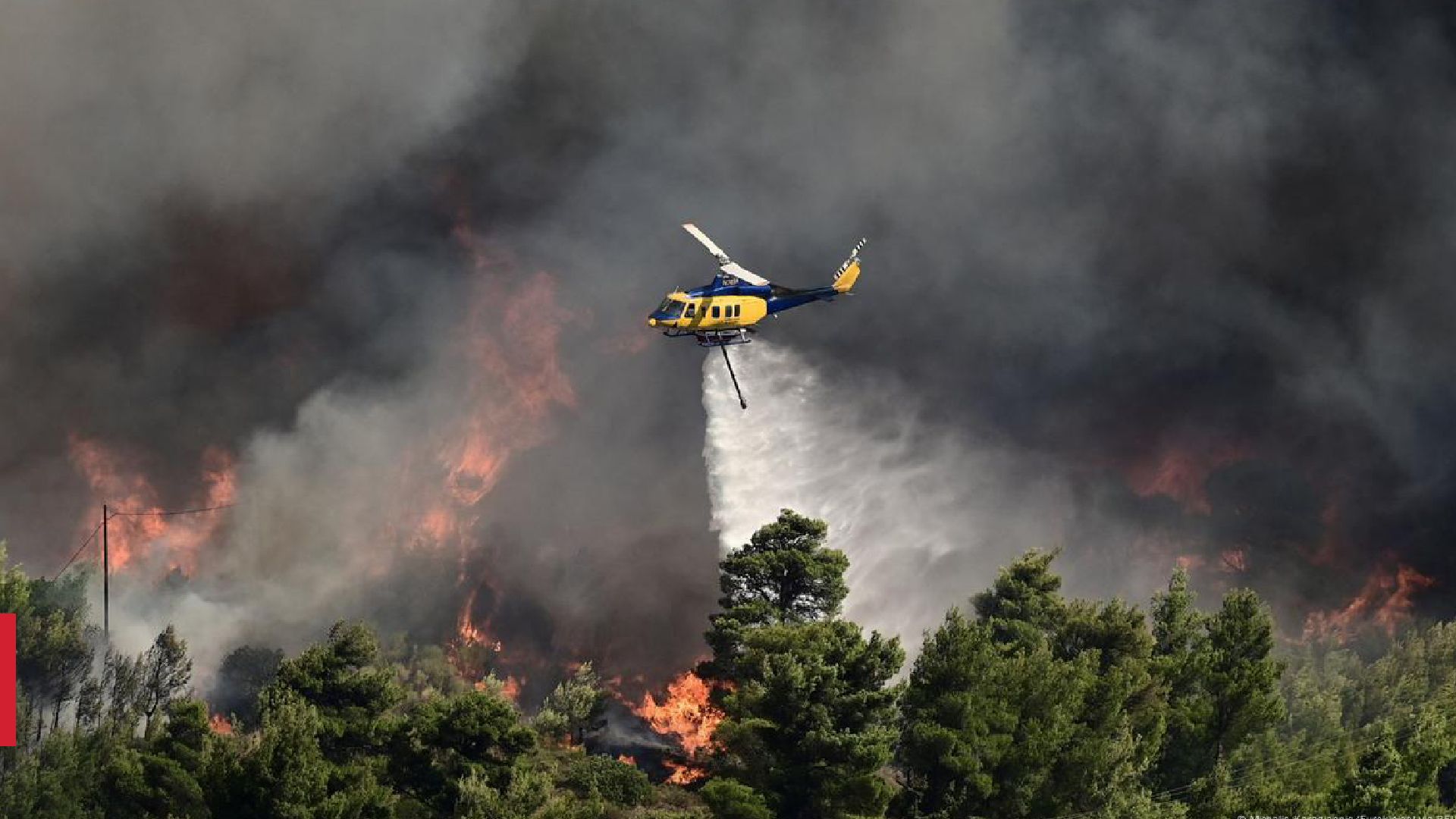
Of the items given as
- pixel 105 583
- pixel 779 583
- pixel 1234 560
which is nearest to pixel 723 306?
pixel 779 583

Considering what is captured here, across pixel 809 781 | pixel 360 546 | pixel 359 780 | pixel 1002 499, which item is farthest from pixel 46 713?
pixel 1002 499

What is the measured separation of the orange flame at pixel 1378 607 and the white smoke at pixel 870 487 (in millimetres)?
26748

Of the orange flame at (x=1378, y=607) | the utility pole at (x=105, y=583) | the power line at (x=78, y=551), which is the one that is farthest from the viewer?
the power line at (x=78, y=551)

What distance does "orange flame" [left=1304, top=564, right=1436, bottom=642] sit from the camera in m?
190

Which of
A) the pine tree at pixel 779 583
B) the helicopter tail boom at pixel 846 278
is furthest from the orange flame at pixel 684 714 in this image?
the helicopter tail boom at pixel 846 278

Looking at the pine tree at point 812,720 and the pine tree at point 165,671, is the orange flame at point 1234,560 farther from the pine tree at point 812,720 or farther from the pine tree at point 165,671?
the pine tree at point 165,671

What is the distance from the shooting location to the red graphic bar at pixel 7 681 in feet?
453

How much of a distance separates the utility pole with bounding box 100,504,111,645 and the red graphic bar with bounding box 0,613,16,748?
585 inches

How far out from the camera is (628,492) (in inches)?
7643

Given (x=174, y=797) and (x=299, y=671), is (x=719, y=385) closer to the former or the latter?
(x=299, y=671)

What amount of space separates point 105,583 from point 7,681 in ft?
119

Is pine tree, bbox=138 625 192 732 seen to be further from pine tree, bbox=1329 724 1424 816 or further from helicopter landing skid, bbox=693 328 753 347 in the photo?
pine tree, bbox=1329 724 1424 816

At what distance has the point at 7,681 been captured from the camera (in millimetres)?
148125

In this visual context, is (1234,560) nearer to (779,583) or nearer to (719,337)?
(779,583)
